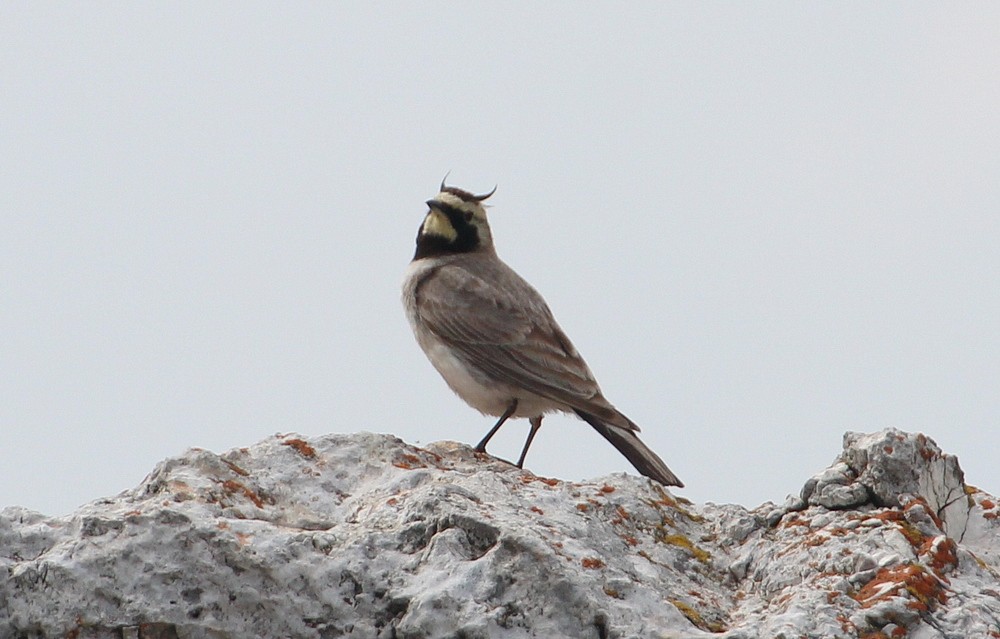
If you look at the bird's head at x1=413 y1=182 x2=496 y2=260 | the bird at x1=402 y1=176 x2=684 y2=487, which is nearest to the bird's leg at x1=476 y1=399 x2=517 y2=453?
→ the bird at x1=402 y1=176 x2=684 y2=487

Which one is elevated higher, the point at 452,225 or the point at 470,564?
the point at 452,225

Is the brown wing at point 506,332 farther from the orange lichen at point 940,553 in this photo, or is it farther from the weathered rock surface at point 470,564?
the orange lichen at point 940,553

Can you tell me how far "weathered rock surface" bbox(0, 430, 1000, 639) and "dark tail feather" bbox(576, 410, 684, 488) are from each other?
2790mm

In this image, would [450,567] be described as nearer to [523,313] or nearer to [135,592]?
[135,592]

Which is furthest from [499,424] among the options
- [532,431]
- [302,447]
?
[302,447]

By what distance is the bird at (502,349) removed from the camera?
31.3 feet

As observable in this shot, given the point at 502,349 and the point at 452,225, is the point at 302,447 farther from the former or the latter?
the point at 452,225

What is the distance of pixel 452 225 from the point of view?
11.7 m

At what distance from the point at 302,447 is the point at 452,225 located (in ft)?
A: 18.4

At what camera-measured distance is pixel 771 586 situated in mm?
Result: 5496

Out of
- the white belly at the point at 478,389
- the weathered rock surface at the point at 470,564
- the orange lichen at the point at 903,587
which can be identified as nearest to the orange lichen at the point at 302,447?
the weathered rock surface at the point at 470,564

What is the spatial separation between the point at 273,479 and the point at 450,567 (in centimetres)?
132

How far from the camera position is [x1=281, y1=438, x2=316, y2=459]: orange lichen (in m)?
6.25

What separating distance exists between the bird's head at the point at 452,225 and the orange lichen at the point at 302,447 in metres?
5.49
